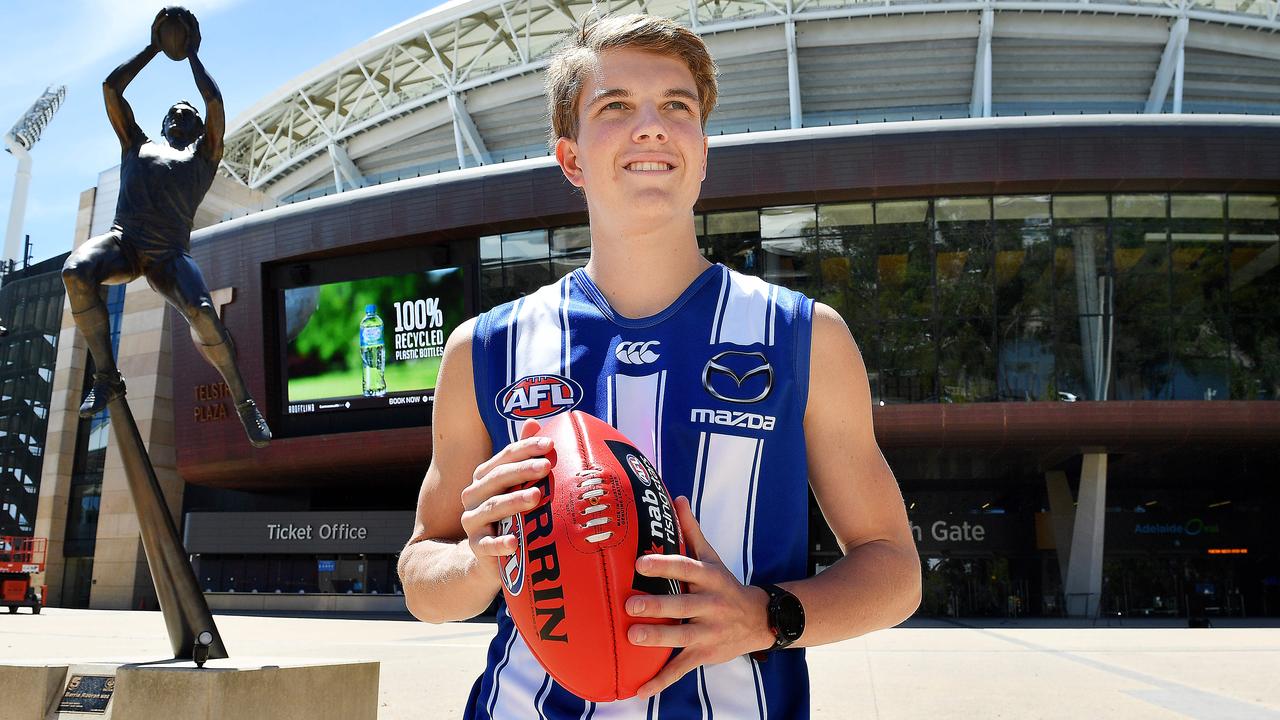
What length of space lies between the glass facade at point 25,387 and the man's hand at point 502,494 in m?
59.1

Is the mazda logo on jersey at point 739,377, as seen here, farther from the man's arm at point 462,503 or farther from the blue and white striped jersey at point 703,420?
the man's arm at point 462,503

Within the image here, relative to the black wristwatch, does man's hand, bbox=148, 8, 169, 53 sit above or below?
above

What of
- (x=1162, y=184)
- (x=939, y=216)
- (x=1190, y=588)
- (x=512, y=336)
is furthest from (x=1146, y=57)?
(x=512, y=336)

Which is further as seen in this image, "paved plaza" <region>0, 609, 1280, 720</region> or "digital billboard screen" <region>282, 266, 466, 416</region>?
"digital billboard screen" <region>282, 266, 466, 416</region>

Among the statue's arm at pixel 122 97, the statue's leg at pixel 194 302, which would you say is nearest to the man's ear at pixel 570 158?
the statue's leg at pixel 194 302

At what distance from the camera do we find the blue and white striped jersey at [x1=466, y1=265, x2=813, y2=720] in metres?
2.20

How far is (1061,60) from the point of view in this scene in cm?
4428

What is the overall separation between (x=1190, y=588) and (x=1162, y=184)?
16512 mm

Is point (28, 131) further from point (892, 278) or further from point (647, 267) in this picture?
point (647, 267)

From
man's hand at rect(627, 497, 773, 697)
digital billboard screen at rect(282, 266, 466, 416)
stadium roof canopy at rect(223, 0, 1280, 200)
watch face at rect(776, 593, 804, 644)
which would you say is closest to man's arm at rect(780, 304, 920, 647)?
watch face at rect(776, 593, 804, 644)

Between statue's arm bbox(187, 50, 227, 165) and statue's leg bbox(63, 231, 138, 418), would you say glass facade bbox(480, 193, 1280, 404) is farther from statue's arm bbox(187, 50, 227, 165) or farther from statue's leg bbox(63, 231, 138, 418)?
statue's leg bbox(63, 231, 138, 418)

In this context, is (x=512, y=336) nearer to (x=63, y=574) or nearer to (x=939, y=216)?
(x=939, y=216)

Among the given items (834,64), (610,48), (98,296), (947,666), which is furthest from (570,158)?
(834,64)

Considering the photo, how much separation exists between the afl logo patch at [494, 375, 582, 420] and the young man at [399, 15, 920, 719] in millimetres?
17
